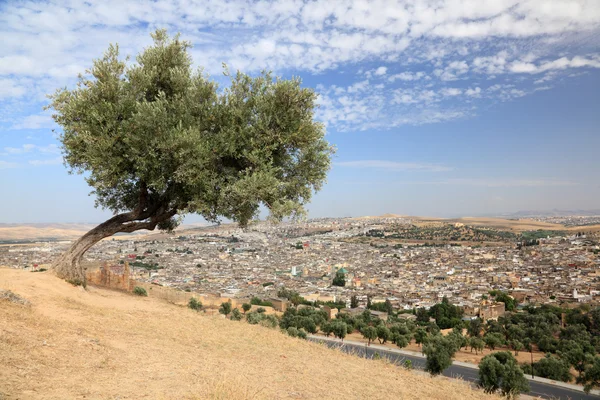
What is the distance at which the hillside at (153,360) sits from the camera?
20.7ft

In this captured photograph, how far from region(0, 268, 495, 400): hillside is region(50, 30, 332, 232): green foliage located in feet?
12.8

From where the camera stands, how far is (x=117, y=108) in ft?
43.5

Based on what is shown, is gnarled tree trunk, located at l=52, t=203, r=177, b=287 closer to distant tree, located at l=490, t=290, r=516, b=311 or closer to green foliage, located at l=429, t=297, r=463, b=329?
green foliage, located at l=429, t=297, r=463, b=329

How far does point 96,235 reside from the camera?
15320 mm

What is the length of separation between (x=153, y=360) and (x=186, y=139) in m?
6.48

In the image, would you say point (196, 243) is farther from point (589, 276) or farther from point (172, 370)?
point (172, 370)

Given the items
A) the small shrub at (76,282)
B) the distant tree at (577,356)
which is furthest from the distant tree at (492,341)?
the small shrub at (76,282)

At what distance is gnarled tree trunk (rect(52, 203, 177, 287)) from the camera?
14.6 metres

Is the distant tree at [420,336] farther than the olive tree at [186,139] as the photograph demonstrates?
Yes

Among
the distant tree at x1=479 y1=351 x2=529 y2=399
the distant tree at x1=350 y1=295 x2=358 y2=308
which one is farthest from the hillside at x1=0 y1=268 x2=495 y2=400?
the distant tree at x1=350 y1=295 x2=358 y2=308

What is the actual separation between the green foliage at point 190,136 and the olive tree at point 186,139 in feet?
0.12

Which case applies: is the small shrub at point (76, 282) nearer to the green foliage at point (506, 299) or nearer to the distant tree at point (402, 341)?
the distant tree at point (402, 341)

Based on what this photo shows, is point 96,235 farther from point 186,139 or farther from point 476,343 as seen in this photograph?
point 476,343

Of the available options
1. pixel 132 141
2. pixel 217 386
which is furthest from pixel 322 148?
pixel 217 386
